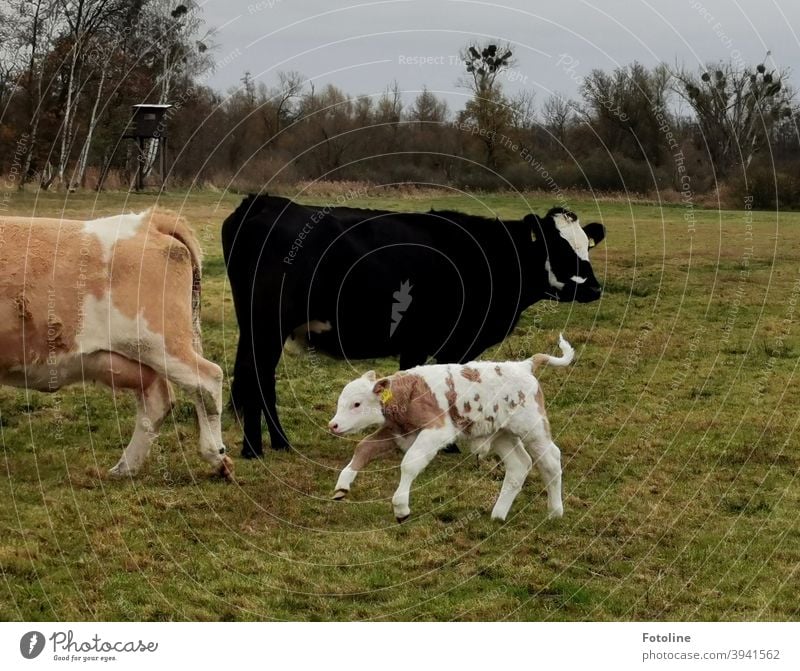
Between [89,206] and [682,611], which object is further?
[89,206]

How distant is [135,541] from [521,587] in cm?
273

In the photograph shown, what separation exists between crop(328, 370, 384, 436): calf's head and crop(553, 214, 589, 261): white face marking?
4.24 metres

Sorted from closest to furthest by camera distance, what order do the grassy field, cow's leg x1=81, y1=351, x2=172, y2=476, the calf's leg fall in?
1. the grassy field
2. the calf's leg
3. cow's leg x1=81, y1=351, x2=172, y2=476

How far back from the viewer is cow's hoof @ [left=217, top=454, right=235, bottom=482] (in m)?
9.07

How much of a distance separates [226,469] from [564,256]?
4554 mm

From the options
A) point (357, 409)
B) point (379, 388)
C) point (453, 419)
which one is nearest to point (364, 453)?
point (357, 409)

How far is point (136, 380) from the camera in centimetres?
893

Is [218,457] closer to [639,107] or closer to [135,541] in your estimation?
[135,541]

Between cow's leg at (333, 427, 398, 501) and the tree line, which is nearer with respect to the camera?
cow's leg at (333, 427, 398, 501)

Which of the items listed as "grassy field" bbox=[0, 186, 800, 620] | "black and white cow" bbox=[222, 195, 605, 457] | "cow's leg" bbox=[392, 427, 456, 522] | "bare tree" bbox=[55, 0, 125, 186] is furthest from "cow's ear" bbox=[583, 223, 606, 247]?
"bare tree" bbox=[55, 0, 125, 186]

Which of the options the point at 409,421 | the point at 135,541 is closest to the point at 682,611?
the point at 409,421

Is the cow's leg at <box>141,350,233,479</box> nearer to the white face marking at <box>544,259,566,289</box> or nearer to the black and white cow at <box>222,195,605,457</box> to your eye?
the black and white cow at <box>222,195,605,457</box>

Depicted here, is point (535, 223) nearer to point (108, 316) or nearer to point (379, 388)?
point (379, 388)

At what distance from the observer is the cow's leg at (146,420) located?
9.06m
